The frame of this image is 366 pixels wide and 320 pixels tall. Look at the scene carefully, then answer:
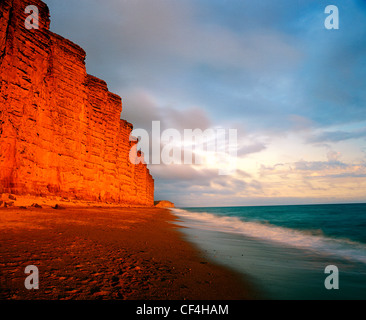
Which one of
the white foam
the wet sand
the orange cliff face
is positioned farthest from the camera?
the orange cliff face

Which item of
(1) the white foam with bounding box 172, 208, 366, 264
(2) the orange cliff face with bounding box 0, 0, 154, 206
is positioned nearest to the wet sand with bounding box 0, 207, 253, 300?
(1) the white foam with bounding box 172, 208, 366, 264

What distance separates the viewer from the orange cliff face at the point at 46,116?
12.4 metres

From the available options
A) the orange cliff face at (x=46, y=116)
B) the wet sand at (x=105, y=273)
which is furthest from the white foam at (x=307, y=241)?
the orange cliff face at (x=46, y=116)

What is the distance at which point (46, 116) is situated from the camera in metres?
15.5

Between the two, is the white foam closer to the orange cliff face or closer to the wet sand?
the wet sand

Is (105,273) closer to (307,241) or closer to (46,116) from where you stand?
(307,241)

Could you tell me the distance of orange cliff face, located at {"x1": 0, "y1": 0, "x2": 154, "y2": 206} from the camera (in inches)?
487

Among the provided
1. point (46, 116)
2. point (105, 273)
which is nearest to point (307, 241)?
point (105, 273)

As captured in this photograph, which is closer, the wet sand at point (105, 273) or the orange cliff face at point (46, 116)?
the wet sand at point (105, 273)

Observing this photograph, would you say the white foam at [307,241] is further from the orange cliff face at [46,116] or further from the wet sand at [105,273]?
the orange cliff face at [46,116]

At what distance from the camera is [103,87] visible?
2666cm

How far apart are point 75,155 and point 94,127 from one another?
232 inches
